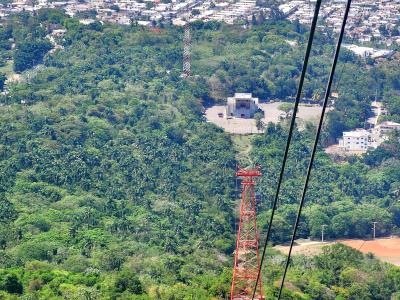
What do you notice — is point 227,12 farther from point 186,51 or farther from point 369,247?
point 369,247

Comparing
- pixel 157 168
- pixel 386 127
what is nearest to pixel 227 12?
pixel 386 127

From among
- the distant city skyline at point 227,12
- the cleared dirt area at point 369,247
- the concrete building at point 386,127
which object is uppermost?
the cleared dirt area at point 369,247

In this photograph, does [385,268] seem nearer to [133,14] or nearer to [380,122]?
[380,122]

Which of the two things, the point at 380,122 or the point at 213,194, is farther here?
the point at 380,122

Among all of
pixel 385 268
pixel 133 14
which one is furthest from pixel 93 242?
pixel 133 14

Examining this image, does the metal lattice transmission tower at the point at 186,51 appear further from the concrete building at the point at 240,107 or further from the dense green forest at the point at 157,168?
the concrete building at the point at 240,107

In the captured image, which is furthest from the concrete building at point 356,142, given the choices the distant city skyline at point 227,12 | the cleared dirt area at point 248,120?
the distant city skyline at point 227,12
